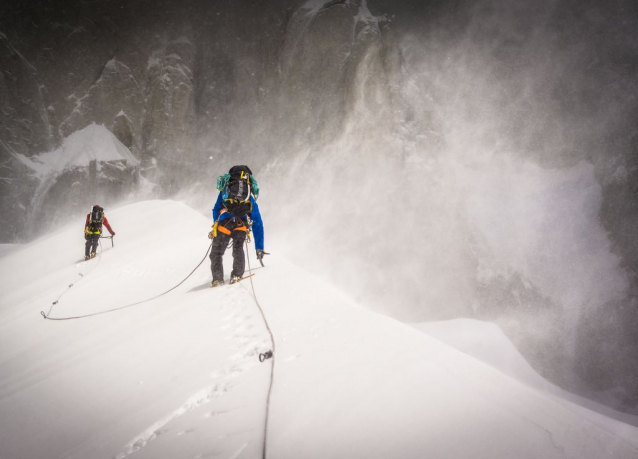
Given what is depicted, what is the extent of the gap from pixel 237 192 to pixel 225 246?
0.91 metres

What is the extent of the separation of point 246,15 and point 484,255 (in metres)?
24.6

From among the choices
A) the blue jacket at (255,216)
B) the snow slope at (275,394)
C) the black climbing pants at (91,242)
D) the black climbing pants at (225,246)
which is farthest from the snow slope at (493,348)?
the black climbing pants at (91,242)

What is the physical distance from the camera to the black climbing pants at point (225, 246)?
467 cm

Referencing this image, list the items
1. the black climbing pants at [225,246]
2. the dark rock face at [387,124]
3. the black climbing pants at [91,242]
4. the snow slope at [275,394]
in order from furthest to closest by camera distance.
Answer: the dark rock face at [387,124]
the black climbing pants at [91,242]
the black climbing pants at [225,246]
the snow slope at [275,394]

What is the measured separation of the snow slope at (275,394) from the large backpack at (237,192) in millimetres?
1652

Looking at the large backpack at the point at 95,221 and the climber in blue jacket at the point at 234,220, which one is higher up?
the large backpack at the point at 95,221

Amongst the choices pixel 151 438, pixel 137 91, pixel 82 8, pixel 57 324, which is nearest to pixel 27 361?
pixel 57 324

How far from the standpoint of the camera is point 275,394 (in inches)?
68.9

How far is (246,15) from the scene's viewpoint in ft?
75.4

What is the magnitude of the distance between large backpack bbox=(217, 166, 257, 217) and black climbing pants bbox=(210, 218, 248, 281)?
0.20 m

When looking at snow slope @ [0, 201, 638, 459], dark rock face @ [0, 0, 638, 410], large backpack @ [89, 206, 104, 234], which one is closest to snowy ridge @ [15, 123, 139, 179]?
dark rock face @ [0, 0, 638, 410]

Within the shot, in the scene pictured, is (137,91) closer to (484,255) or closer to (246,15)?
(246,15)

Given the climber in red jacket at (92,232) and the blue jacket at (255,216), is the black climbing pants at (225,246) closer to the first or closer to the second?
the blue jacket at (255,216)

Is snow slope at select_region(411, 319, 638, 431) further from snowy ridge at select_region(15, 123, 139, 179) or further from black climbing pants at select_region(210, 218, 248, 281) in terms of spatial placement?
snowy ridge at select_region(15, 123, 139, 179)
